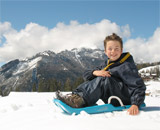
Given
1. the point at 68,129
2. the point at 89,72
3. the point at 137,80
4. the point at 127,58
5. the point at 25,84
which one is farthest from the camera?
the point at 25,84

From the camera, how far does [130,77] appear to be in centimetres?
309

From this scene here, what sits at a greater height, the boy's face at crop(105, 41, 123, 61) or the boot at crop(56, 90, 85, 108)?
the boy's face at crop(105, 41, 123, 61)

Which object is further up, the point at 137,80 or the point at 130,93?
the point at 137,80

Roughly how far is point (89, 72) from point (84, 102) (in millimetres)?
796

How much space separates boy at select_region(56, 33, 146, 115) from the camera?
2979mm

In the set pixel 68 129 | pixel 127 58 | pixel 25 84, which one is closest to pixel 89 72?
pixel 127 58

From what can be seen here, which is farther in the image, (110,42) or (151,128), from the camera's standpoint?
(110,42)

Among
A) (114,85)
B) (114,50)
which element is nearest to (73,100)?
(114,85)

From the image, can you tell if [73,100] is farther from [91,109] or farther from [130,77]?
[130,77]

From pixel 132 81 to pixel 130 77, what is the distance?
87 mm

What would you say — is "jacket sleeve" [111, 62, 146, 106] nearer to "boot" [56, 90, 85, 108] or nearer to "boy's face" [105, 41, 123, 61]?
"boy's face" [105, 41, 123, 61]

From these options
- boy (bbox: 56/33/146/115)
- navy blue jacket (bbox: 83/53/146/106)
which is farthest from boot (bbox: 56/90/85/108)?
navy blue jacket (bbox: 83/53/146/106)

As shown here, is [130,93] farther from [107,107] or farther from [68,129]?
[68,129]

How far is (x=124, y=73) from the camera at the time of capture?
10.3 ft
